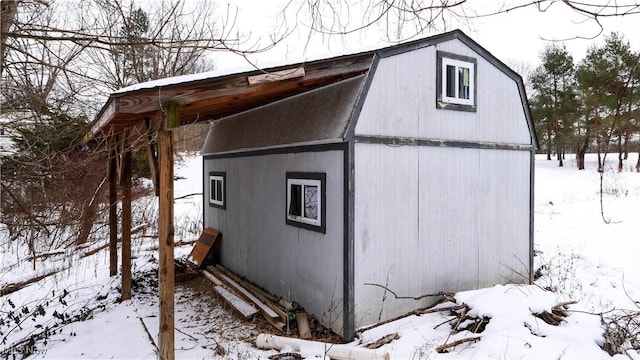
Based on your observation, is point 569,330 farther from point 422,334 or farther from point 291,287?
point 291,287

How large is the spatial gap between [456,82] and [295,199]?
283 centimetres

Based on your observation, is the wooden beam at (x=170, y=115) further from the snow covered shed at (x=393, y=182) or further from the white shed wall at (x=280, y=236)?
the white shed wall at (x=280, y=236)

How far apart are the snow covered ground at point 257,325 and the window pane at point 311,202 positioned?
1.63m

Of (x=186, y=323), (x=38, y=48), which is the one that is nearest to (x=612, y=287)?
(x=186, y=323)

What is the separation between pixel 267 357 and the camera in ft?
15.3

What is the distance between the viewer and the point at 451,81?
5996mm

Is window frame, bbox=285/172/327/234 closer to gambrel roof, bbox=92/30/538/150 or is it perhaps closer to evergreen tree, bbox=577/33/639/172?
gambrel roof, bbox=92/30/538/150

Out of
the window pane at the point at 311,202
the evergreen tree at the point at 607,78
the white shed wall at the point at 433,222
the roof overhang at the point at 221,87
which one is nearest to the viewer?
the roof overhang at the point at 221,87

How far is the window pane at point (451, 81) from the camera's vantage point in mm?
5969

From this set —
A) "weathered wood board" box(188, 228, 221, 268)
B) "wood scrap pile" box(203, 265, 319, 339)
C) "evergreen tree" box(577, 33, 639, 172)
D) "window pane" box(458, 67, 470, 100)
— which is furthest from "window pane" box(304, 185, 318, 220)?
"evergreen tree" box(577, 33, 639, 172)

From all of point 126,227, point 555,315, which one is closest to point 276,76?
point 126,227

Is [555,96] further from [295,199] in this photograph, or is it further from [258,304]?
[258,304]

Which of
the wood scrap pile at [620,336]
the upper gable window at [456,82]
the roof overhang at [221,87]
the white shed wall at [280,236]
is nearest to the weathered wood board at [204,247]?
the white shed wall at [280,236]

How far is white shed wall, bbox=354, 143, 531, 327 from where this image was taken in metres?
5.23
